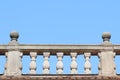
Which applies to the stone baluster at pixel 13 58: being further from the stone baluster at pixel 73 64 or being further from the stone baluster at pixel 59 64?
the stone baluster at pixel 73 64

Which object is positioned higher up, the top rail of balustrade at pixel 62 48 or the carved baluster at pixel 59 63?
the top rail of balustrade at pixel 62 48

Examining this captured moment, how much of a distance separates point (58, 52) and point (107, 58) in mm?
1700

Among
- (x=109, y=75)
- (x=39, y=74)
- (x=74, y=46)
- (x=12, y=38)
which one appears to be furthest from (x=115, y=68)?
(x=12, y=38)

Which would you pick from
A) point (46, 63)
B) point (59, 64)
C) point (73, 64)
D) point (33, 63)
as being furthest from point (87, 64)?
point (33, 63)

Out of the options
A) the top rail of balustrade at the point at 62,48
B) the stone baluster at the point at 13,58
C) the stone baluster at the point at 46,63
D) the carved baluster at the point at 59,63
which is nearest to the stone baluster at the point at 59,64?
the carved baluster at the point at 59,63

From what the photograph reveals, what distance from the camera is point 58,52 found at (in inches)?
545

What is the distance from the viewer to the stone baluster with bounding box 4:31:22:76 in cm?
1348

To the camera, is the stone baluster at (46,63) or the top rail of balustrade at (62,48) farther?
the top rail of balustrade at (62,48)

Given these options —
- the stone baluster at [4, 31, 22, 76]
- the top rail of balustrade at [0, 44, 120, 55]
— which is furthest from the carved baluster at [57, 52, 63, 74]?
the stone baluster at [4, 31, 22, 76]

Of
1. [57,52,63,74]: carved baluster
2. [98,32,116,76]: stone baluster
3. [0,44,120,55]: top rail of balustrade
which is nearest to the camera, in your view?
[98,32,116,76]: stone baluster

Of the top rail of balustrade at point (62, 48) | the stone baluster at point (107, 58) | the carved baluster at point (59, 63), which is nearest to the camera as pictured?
the stone baluster at point (107, 58)

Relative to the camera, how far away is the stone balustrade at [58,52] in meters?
13.6

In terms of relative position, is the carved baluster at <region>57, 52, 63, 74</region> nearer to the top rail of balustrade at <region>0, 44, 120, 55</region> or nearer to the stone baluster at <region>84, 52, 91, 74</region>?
the top rail of balustrade at <region>0, 44, 120, 55</region>

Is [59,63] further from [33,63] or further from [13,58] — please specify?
[13,58]
